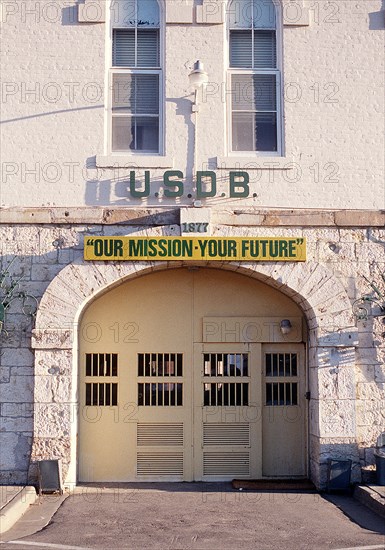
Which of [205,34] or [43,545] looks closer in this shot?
[43,545]

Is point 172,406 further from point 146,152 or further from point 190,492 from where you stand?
point 146,152

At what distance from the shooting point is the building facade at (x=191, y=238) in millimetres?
10680

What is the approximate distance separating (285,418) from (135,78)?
536 centimetres

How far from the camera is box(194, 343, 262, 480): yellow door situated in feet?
37.2

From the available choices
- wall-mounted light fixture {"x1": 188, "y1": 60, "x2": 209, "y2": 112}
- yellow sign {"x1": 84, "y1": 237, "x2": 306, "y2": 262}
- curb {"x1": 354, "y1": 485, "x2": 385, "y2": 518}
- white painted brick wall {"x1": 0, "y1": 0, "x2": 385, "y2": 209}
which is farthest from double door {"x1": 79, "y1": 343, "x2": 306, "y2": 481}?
wall-mounted light fixture {"x1": 188, "y1": 60, "x2": 209, "y2": 112}

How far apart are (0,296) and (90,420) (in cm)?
218

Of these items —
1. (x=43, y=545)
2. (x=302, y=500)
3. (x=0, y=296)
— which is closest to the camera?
(x=43, y=545)

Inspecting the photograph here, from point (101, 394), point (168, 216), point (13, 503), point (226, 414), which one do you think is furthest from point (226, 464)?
point (168, 216)

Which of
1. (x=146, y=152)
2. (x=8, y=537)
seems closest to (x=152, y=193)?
(x=146, y=152)

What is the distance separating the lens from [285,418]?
37.5ft

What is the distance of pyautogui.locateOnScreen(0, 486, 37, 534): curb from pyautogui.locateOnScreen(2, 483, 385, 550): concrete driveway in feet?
0.39

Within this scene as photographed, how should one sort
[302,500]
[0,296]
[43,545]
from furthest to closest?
[0,296], [302,500], [43,545]

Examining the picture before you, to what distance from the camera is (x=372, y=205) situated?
36.4 ft

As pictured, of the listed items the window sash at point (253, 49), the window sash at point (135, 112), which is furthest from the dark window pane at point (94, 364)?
the window sash at point (253, 49)
